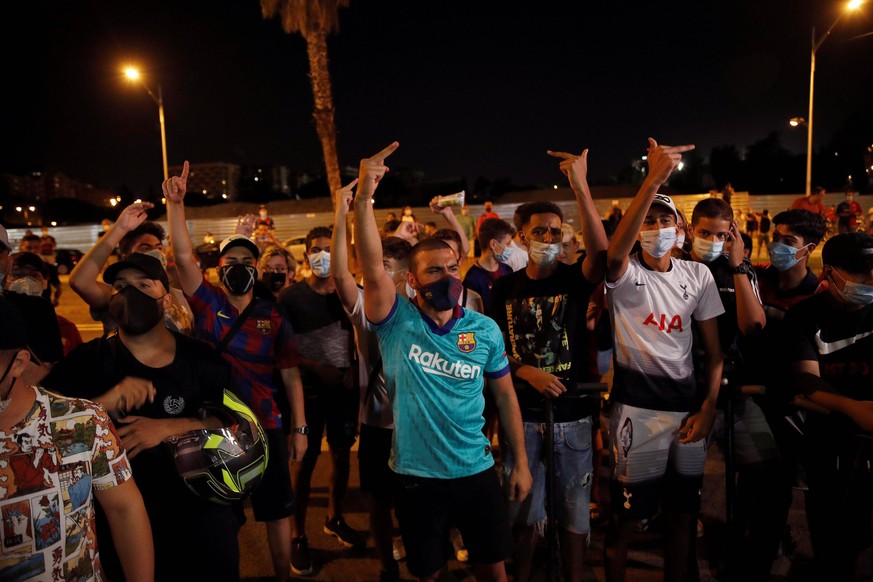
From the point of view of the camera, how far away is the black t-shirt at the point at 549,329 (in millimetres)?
3432

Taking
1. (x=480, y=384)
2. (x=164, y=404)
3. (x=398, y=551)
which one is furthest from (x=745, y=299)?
(x=164, y=404)

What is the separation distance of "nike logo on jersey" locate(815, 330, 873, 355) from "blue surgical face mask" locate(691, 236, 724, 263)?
861mm

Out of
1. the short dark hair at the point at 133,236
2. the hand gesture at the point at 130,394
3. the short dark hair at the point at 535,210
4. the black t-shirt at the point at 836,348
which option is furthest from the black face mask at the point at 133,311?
the black t-shirt at the point at 836,348

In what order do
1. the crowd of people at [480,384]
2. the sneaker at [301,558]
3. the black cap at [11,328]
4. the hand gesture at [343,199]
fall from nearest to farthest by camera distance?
1. the black cap at [11,328]
2. the crowd of people at [480,384]
3. the hand gesture at [343,199]
4. the sneaker at [301,558]

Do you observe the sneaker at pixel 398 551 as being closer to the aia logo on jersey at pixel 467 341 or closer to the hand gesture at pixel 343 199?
the aia logo on jersey at pixel 467 341

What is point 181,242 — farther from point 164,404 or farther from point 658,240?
point 658,240

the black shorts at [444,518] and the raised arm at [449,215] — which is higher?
the raised arm at [449,215]

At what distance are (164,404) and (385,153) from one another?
1.61 meters

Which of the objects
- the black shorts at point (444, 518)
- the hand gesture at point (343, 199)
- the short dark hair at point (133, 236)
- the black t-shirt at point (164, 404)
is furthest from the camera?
the short dark hair at point (133, 236)

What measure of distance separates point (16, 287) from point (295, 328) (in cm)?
201

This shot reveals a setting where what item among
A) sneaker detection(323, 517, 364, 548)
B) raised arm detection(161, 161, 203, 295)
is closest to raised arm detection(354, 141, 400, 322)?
raised arm detection(161, 161, 203, 295)

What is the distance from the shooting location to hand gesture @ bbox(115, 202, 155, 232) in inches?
140

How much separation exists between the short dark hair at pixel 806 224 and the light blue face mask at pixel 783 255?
119mm

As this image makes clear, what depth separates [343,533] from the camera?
13.7ft
